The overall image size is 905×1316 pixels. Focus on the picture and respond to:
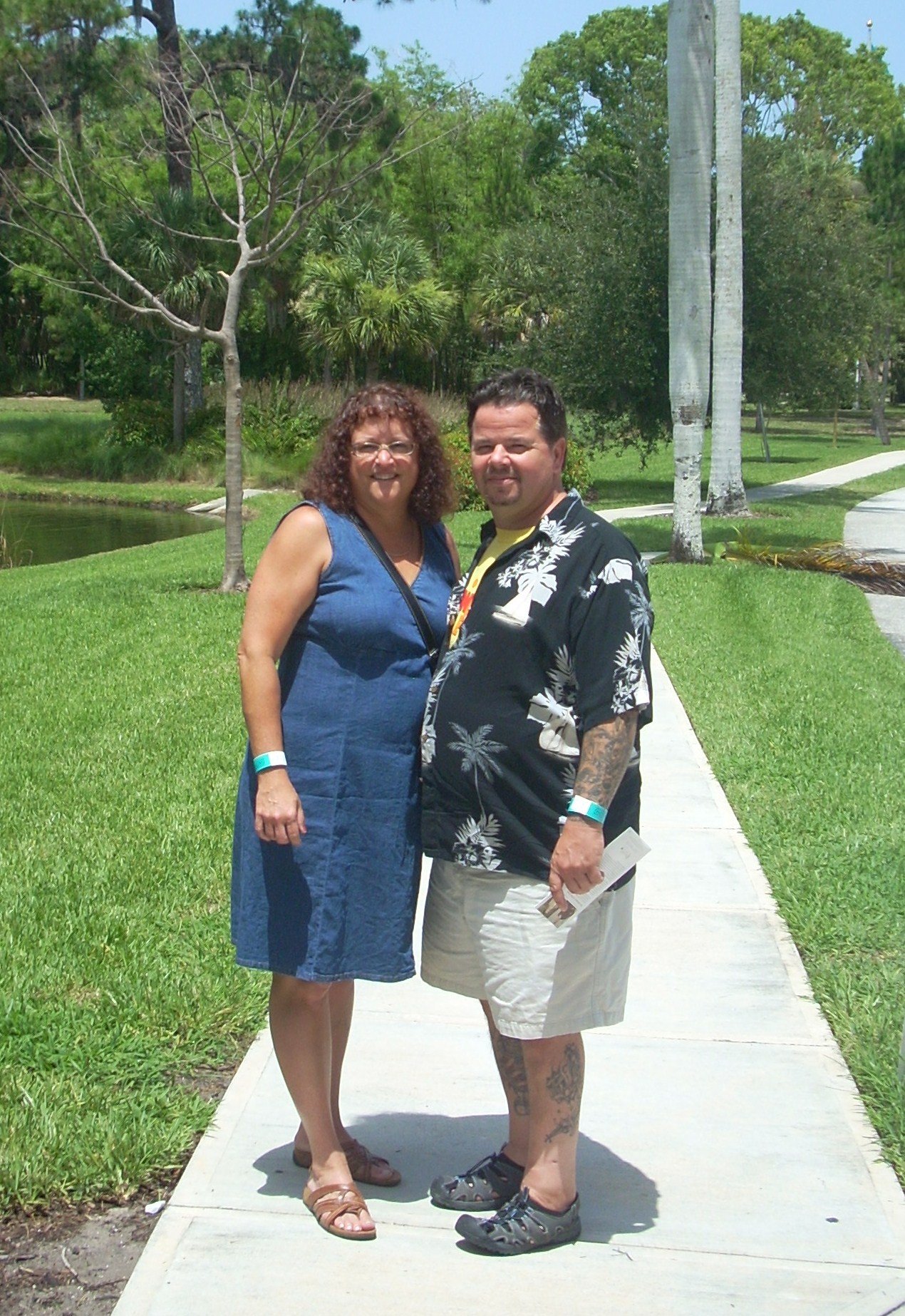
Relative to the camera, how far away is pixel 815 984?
14.6 feet

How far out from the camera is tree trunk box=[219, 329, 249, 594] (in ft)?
41.7

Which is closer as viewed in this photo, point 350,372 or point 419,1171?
point 419,1171

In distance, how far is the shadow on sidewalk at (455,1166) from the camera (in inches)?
126

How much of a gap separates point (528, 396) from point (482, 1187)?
170cm

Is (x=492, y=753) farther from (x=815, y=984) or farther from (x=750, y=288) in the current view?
(x=750, y=288)

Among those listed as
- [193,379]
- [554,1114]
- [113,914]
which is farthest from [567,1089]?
[193,379]

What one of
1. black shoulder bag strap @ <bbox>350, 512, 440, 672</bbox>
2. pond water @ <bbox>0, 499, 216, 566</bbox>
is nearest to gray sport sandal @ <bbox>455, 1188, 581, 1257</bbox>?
black shoulder bag strap @ <bbox>350, 512, 440, 672</bbox>

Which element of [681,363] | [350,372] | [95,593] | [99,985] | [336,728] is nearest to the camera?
[336,728]

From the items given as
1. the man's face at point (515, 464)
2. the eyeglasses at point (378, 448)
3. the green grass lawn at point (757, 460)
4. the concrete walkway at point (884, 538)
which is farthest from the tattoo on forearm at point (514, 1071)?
the green grass lawn at point (757, 460)

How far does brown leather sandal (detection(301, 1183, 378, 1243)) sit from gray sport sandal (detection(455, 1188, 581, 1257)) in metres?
0.21

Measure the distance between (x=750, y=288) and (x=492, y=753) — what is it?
21.8 meters

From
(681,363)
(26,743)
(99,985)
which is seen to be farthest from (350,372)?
(99,985)

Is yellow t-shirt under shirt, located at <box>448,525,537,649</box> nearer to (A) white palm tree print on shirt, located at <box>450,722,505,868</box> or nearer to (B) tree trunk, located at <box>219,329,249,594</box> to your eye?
(A) white palm tree print on shirt, located at <box>450,722,505,868</box>

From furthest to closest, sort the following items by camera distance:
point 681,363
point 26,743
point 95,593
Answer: point 681,363, point 95,593, point 26,743
